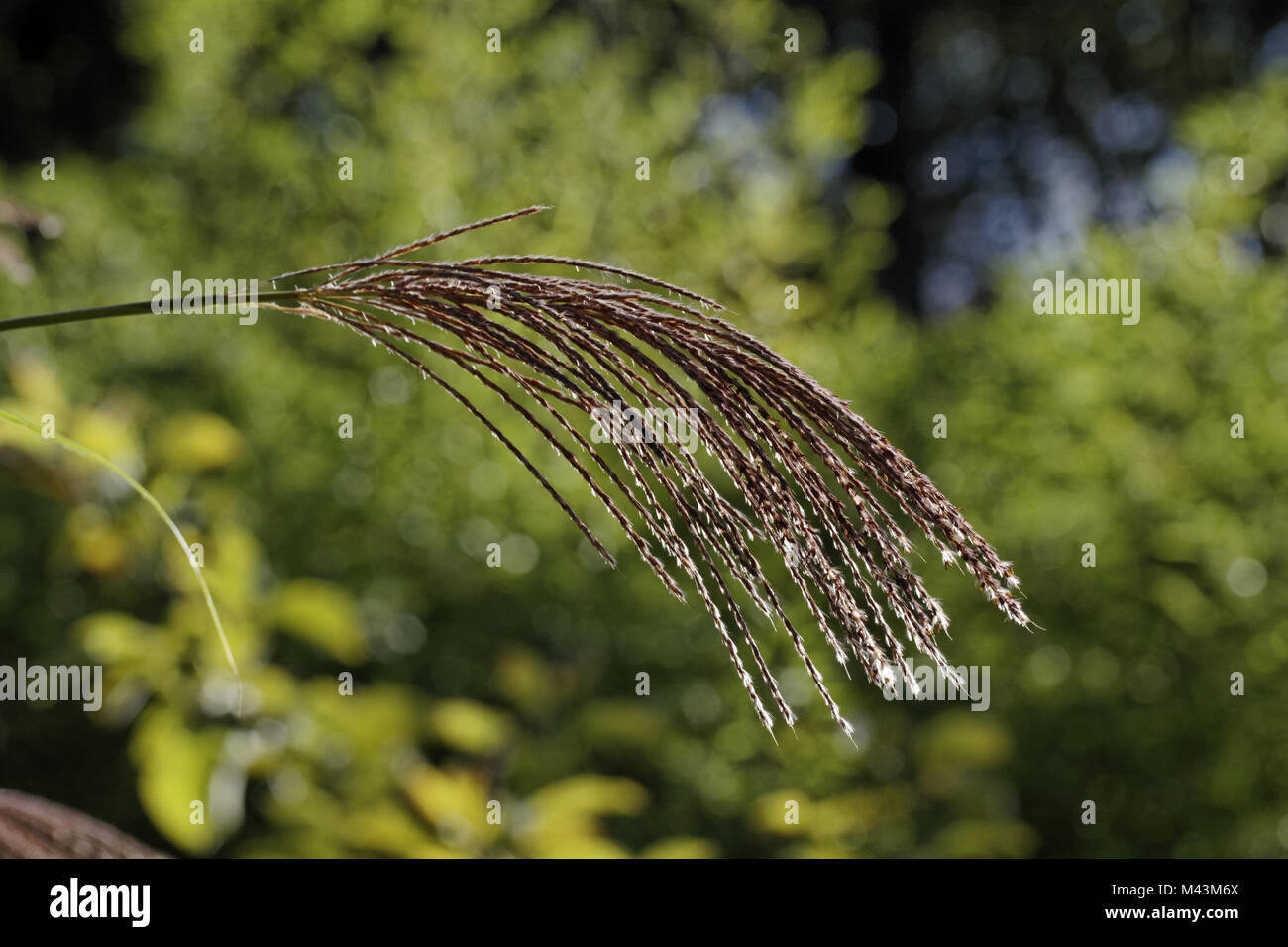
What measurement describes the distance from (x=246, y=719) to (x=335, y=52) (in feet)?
12.1

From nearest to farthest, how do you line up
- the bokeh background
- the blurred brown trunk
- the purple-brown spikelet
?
the purple-brown spikelet → the blurred brown trunk → the bokeh background

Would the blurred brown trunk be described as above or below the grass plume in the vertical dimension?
below

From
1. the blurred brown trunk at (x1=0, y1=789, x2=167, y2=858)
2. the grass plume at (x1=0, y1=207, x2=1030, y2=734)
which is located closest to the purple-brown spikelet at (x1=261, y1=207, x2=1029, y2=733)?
the grass plume at (x1=0, y1=207, x2=1030, y2=734)

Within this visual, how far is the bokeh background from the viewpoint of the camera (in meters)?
2.61

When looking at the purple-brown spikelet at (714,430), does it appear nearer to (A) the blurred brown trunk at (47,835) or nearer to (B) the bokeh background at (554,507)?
(A) the blurred brown trunk at (47,835)

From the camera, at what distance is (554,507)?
3707 mm

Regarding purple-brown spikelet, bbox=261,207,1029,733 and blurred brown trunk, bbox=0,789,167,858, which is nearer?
purple-brown spikelet, bbox=261,207,1029,733

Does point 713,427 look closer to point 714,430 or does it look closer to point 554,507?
point 714,430

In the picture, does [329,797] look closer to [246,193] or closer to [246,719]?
[246,719]

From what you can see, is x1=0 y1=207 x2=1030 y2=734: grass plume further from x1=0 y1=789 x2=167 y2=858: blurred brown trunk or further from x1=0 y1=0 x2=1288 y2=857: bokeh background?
x1=0 y1=0 x2=1288 y2=857: bokeh background

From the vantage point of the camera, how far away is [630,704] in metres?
3.21

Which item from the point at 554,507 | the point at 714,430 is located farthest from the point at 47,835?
the point at 554,507

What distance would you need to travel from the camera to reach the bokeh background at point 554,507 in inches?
103

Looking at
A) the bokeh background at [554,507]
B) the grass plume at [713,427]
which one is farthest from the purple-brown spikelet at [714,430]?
the bokeh background at [554,507]
